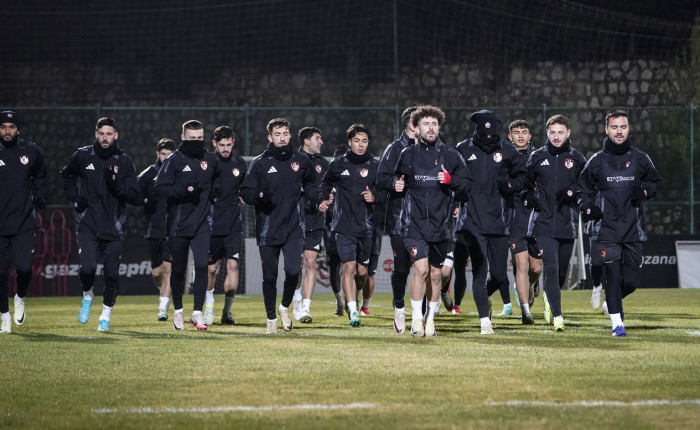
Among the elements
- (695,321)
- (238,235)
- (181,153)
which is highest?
(181,153)

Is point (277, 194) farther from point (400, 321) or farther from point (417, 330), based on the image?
point (417, 330)

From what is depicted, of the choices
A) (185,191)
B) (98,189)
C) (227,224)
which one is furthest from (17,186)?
(227,224)

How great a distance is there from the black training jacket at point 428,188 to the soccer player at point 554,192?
1.59 meters

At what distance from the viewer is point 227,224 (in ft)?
47.4

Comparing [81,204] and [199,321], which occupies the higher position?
[81,204]

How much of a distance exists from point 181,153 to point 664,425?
295 inches

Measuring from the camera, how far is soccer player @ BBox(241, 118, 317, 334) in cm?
1248

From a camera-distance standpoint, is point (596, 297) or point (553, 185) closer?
point (553, 185)

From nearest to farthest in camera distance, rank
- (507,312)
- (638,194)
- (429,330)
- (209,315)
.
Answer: (638,194)
(429,330)
(209,315)
(507,312)

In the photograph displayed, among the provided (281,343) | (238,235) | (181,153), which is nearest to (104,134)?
(181,153)

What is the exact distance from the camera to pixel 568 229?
42.6 ft

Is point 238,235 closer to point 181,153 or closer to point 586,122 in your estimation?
point 181,153

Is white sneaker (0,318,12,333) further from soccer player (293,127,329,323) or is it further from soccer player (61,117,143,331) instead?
soccer player (293,127,329,323)

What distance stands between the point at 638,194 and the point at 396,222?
224 centimetres
